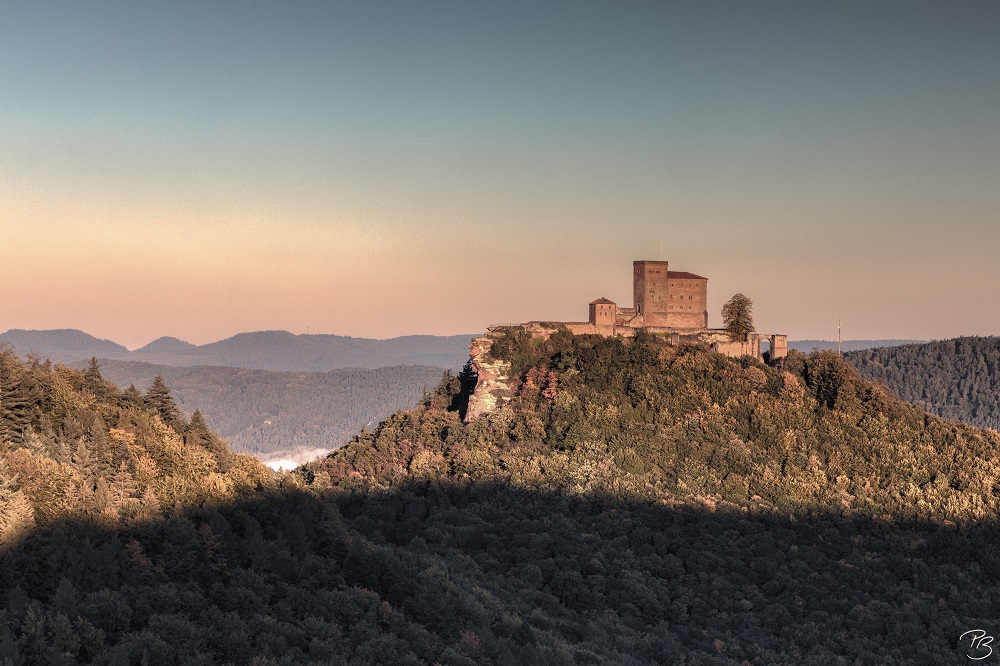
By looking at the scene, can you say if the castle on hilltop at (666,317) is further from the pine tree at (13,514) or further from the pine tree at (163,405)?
the pine tree at (13,514)

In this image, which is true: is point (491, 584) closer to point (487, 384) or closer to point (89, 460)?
point (89, 460)

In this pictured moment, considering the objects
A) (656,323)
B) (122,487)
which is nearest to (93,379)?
(122,487)

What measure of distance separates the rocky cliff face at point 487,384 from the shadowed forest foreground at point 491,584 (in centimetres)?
1271

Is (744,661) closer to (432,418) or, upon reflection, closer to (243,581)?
(243,581)

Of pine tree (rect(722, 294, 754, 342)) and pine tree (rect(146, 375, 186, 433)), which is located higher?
pine tree (rect(722, 294, 754, 342))

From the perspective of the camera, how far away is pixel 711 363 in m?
89.9

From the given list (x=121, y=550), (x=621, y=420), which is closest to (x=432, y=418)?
(x=621, y=420)

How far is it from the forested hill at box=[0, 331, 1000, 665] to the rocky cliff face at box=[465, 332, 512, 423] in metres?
1.34

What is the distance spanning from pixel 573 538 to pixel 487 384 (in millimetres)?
26370

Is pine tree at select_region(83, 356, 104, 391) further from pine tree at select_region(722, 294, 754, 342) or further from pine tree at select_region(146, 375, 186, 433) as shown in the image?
pine tree at select_region(722, 294, 754, 342)

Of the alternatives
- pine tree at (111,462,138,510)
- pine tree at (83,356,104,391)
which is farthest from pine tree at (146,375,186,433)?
pine tree at (111,462,138,510)

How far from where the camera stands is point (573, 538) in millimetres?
67812

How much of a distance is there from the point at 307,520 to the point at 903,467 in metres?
52.9

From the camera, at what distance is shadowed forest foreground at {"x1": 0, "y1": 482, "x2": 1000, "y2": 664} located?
36.8 metres
